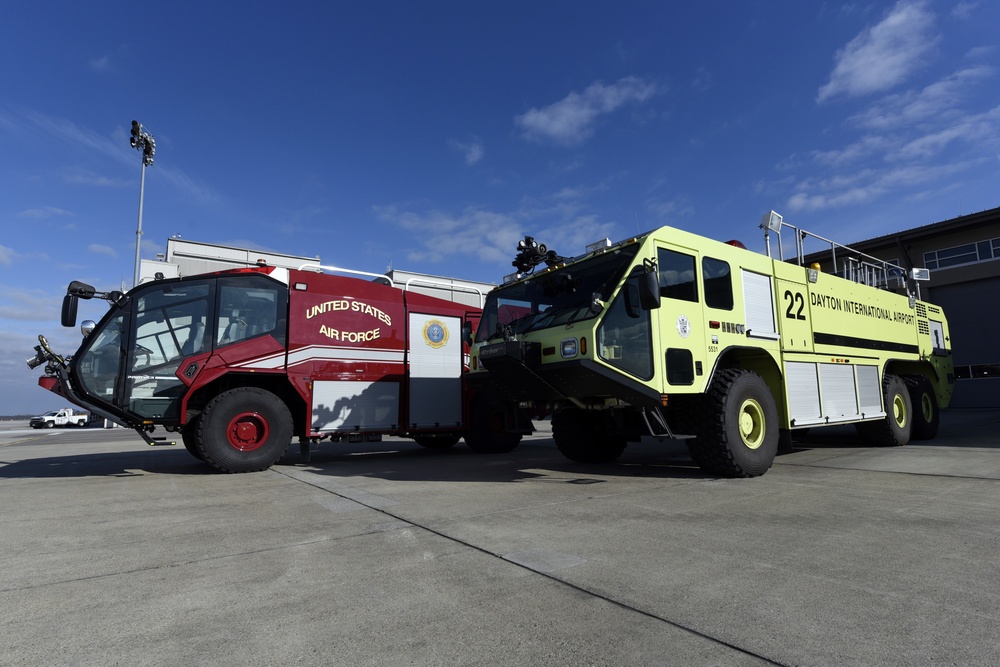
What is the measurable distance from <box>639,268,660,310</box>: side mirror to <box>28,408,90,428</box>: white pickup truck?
152ft

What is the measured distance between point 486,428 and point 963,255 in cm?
2400

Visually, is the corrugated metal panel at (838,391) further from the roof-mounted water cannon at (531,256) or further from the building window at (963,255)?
the building window at (963,255)

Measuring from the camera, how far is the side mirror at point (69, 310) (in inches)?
270

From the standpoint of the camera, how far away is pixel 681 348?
5.93 meters

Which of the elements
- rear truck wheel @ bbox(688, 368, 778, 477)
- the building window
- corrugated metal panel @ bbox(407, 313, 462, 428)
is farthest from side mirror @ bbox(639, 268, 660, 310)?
the building window

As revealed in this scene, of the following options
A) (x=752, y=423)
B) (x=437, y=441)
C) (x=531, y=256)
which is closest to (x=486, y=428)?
(x=437, y=441)

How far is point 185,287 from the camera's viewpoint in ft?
25.1

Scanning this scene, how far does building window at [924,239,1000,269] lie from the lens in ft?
70.4

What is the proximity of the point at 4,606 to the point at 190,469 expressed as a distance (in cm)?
629

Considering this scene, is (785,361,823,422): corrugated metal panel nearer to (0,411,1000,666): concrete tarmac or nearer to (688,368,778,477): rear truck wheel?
(688,368,778,477): rear truck wheel

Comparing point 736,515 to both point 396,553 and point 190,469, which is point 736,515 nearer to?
point 396,553

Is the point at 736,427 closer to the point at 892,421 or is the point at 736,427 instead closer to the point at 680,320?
the point at 680,320

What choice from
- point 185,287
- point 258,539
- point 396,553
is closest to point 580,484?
point 396,553

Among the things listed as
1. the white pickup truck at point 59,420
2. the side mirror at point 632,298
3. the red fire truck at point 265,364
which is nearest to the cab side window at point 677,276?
the side mirror at point 632,298
